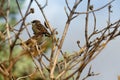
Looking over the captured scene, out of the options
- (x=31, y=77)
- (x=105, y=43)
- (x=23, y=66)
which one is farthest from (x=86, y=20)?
(x=23, y=66)

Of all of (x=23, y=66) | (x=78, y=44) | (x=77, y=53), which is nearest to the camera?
(x=77, y=53)

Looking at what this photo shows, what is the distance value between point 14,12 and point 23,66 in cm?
191

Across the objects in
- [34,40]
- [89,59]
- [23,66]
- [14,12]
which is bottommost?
[23,66]

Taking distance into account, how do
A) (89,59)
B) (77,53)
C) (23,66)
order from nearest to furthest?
(89,59), (77,53), (23,66)

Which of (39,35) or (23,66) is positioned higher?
(39,35)

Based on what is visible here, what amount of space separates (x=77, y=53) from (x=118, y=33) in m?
0.21

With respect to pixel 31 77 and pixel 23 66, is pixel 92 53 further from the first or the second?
pixel 23 66

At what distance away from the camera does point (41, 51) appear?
1.79 m

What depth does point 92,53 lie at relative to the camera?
1.75 metres

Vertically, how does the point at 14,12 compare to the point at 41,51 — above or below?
below

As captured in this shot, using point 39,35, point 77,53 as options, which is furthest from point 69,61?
point 39,35

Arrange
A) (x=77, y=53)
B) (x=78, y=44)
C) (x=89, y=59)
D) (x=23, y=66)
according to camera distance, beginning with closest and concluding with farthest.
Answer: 1. (x=89, y=59)
2. (x=77, y=53)
3. (x=78, y=44)
4. (x=23, y=66)

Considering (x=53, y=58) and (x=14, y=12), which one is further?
(x=14, y=12)

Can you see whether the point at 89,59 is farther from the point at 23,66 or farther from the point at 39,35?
the point at 23,66
